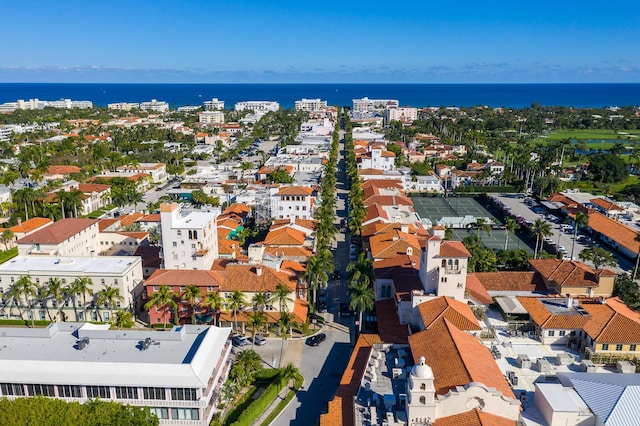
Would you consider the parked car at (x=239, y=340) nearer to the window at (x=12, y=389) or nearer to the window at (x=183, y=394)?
the window at (x=183, y=394)

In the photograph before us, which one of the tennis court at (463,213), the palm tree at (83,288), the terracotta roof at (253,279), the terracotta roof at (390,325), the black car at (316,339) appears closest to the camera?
the terracotta roof at (390,325)

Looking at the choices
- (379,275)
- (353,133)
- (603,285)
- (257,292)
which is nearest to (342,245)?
(379,275)

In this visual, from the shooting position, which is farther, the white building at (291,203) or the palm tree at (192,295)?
the white building at (291,203)

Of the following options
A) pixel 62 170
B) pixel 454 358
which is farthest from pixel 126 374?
pixel 62 170

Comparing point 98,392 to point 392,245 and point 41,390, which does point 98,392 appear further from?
point 392,245

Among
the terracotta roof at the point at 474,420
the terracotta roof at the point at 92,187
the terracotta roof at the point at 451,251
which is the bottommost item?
the terracotta roof at the point at 92,187

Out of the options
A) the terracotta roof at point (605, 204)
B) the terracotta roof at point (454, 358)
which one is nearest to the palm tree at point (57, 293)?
the terracotta roof at point (454, 358)
